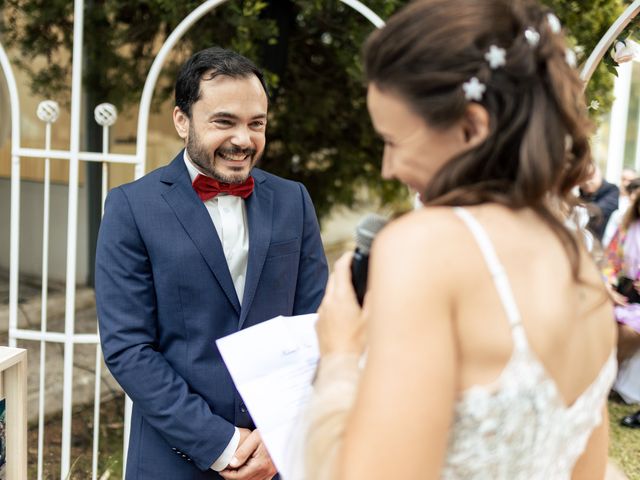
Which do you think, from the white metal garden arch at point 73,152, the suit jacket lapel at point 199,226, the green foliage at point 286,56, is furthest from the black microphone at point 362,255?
the green foliage at point 286,56

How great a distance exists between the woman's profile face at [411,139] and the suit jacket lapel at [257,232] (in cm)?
88

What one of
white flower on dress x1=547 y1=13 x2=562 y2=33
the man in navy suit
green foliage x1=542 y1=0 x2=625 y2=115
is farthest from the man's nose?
green foliage x1=542 y1=0 x2=625 y2=115

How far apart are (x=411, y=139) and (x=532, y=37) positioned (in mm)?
206

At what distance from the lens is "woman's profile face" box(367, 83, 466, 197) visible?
956mm

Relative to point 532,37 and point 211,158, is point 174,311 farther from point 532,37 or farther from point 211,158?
point 532,37

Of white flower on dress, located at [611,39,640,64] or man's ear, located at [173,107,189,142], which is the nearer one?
man's ear, located at [173,107,189,142]

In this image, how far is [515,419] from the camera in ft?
3.10

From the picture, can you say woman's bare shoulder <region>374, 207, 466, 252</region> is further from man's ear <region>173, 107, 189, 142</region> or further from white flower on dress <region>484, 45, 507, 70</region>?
man's ear <region>173, 107, 189, 142</region>

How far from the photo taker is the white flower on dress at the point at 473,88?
912mm

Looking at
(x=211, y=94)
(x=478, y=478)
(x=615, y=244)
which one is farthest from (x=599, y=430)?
(x=615, y=244)

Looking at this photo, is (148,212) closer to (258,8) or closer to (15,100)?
(15,100)

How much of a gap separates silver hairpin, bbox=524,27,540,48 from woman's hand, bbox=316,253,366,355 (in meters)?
0.40

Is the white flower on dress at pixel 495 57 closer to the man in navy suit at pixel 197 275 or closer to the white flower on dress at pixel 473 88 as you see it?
the white flower on dress at pixel 473 88

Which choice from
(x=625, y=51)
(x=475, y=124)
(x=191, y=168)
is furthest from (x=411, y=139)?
(x=625, y=51)
